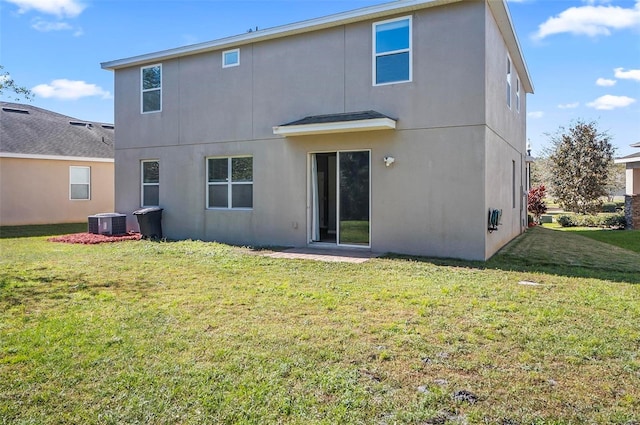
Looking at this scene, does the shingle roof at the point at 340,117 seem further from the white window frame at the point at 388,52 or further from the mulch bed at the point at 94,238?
the mulch bed at the point at 94,238

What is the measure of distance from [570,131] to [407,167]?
60.4 feet

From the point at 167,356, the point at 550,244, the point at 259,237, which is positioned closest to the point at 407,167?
the point at 259,237

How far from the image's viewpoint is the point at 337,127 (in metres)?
9.80

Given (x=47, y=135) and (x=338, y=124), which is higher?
(x=47, y=135)

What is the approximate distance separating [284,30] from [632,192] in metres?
16.5

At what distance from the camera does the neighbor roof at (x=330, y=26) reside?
947 centimetres

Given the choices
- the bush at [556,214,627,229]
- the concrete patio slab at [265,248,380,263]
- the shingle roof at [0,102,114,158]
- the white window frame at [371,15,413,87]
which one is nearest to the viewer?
the concrete patio slab at [265,248,380,263]

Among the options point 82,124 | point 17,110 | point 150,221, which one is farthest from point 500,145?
point 17,110

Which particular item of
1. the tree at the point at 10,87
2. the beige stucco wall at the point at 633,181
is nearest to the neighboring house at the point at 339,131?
the tree at the point at 10,87

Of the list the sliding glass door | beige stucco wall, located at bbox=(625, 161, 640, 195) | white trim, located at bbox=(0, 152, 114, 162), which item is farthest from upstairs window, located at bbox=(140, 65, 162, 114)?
beige stucco wall, located at bbox=(625, 161, 640, 195)

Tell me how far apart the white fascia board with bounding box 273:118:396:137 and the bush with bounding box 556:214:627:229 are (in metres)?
14.1

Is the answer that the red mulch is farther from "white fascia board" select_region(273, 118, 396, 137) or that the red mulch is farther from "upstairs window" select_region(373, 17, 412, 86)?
"upstairs window" select_region(373, 17, 412, 86)

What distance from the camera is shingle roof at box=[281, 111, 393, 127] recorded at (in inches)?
385

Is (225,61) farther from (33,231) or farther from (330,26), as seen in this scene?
(33,231)
